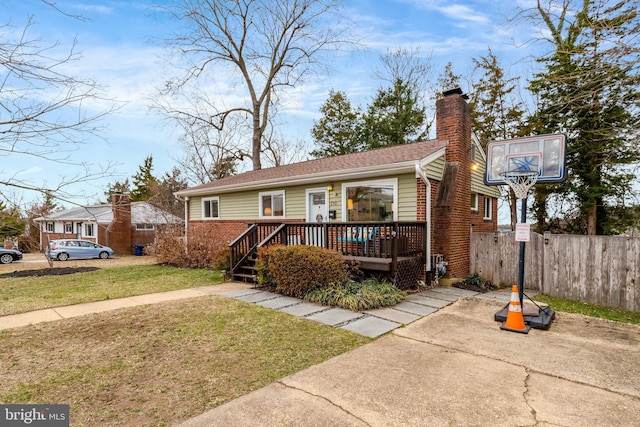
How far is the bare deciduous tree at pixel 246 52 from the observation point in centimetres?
1884

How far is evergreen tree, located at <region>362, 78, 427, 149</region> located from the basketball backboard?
17.2 m

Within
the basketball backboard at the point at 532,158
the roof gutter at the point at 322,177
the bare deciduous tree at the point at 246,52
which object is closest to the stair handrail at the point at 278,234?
the roof gutter at the point at 322,177

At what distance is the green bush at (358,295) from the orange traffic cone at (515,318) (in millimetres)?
1996

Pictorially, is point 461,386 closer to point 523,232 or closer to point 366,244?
point 523,232

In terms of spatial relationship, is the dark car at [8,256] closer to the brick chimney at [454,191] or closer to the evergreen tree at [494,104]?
the brick chimney at [454,191]

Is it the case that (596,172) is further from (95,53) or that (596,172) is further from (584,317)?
(95,53)

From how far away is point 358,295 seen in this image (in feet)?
20.6

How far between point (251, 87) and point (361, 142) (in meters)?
8.77

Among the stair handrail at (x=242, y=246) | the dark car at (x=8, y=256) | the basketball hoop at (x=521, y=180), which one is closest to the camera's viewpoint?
the basketball hoop at (x=521, y=180)

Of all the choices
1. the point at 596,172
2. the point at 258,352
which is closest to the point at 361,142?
the point at 596,172

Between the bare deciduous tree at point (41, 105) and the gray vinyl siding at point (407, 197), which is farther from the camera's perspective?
the gray vinyl siding at point (407, 197)

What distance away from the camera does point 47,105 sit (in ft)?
8.87

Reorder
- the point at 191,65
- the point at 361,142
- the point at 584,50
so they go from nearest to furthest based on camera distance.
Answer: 1. the point at 584,50
2. the point at 191,65
3. the point at 361,142

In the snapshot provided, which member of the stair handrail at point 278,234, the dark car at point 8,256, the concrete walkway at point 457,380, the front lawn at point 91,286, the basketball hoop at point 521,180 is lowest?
the dark car at point 8,256
